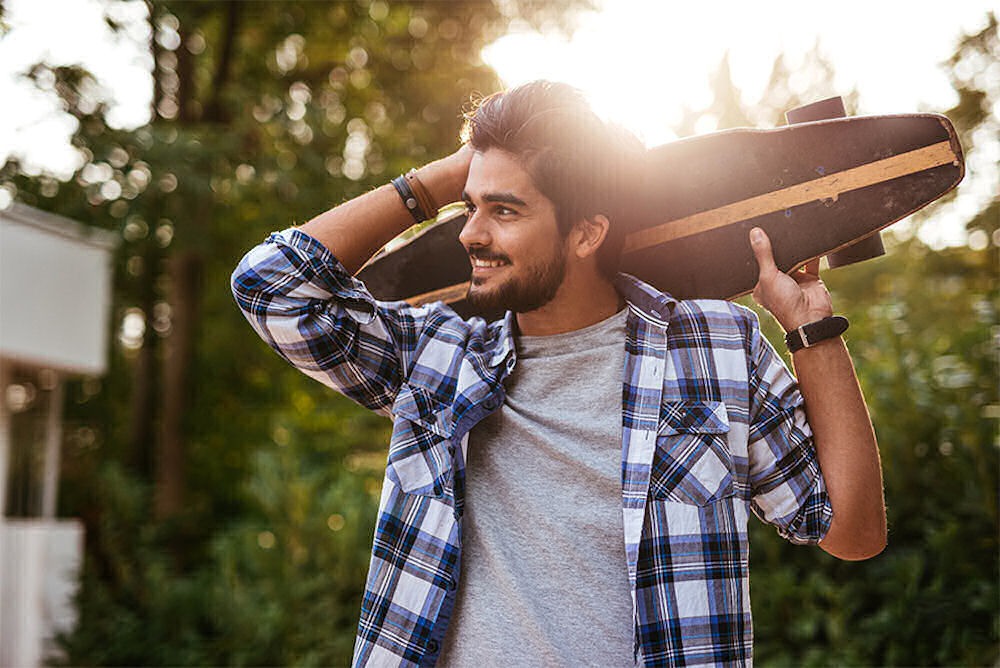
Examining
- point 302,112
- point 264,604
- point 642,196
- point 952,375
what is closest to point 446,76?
point 302,112

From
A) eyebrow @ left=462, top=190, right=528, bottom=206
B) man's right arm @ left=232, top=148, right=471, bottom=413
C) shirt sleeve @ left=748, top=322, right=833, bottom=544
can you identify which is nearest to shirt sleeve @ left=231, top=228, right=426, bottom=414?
man's right arm @ left=232, top=148, right=471, bottom=413

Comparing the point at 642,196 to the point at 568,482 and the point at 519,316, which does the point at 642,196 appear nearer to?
the point at 519,316

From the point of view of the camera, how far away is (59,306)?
8609 millimetres

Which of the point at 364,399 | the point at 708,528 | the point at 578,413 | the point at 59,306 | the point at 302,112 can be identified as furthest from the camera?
the point at 302,112

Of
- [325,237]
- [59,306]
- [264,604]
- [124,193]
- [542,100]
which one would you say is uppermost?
[124,193]

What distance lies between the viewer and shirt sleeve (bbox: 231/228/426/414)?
1979mm

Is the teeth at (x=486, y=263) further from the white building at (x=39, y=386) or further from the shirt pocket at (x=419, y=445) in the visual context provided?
the white building at (x=39, y=386)

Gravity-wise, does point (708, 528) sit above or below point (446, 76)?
below

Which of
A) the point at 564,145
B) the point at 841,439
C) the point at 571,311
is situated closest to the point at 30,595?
the point at 571,311

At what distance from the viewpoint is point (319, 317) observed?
6.52ft

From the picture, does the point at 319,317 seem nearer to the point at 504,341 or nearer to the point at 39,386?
the point at 504,341

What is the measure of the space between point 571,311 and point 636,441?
0.32 metres

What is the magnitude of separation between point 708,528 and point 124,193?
316 inches

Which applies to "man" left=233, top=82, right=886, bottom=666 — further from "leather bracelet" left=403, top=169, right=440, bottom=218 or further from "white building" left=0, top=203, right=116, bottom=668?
"white building" left=0, top=203, right=116, bottom=668
